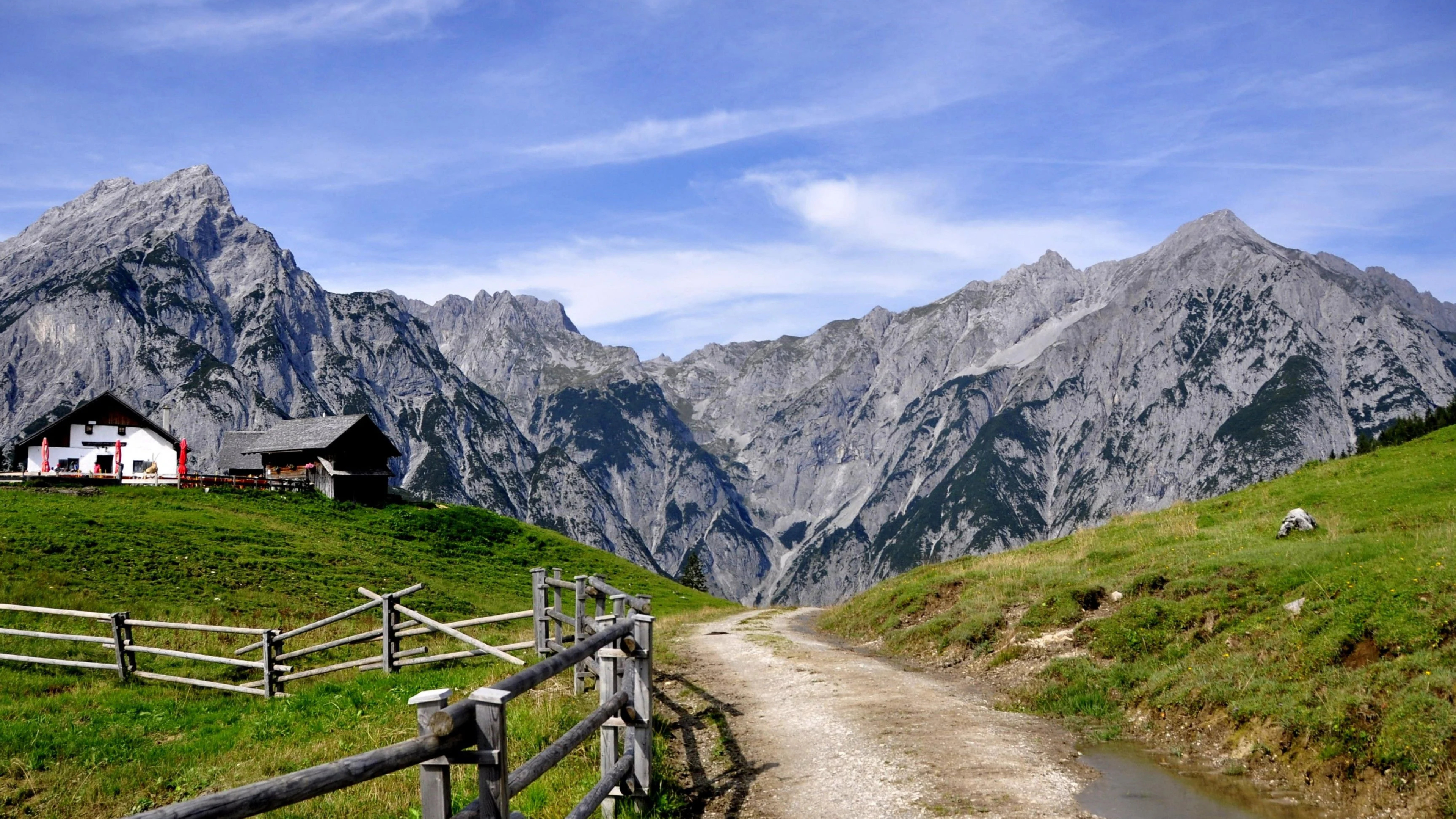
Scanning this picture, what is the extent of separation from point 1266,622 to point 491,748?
16.4 meters

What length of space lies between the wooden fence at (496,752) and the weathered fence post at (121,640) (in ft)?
55.8

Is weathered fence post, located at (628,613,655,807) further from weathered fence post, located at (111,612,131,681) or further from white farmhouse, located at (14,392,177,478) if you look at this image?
white farmhouse, located at (14,392,177,478)

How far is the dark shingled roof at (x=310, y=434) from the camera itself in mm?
77125

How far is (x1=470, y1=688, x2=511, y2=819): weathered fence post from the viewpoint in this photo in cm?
564

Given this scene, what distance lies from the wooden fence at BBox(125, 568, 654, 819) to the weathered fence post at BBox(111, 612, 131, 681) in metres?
17.0

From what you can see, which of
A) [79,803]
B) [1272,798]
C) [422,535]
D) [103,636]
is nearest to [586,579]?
[79,803]

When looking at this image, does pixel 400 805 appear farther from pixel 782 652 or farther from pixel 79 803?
pixel 782 652

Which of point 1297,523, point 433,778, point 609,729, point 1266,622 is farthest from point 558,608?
point 1297,523

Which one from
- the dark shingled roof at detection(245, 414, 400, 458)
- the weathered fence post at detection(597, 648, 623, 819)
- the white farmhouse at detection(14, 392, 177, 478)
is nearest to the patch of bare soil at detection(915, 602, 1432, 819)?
the weathered fence post at detection(597, 648, 623, 819)

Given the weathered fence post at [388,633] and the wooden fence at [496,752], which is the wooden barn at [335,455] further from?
the wooden fence at [496,752]

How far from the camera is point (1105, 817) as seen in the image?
9.92 metres

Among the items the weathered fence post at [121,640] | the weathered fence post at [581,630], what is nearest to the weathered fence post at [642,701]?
the weathered fence post at [581,630]

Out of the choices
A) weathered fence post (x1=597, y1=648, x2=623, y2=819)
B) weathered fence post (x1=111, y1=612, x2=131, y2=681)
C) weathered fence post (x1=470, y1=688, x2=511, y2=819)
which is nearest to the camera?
weathered fence post (x1=470, y1=688, x2=511, y2=819)

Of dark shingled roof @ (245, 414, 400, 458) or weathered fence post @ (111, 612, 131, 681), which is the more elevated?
dark shingled roof @ (245, 414, 400, 458)
